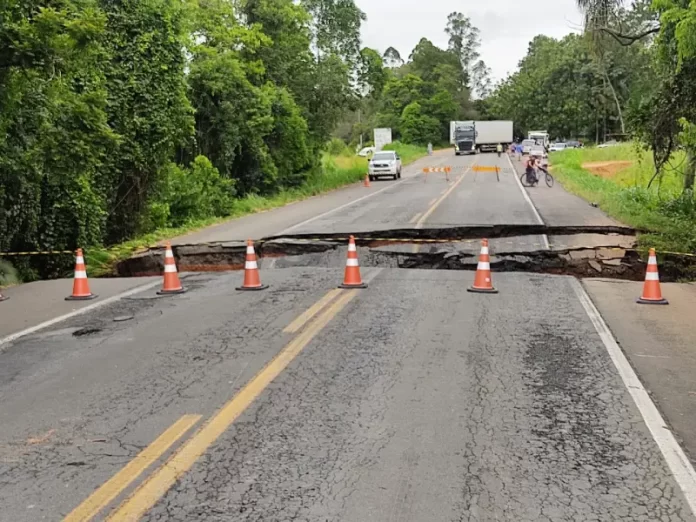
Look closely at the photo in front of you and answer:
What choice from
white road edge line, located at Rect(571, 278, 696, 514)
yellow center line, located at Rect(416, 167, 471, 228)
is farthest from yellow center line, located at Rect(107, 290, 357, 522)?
yellow center line, located at Rect(416, 167, 471, 228)

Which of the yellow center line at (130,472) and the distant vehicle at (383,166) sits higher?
the distant vehicle at (383,166)

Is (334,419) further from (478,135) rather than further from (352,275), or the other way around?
(478,135)

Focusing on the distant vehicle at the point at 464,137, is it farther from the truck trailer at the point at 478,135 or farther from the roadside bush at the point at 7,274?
the roadside bush at the point at 7,274

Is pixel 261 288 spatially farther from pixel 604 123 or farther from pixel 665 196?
pixel 604 123

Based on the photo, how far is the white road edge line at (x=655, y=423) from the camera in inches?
162

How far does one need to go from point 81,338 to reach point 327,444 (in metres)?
4.17

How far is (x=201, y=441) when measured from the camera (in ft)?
15.2

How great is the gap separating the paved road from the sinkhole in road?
409cm

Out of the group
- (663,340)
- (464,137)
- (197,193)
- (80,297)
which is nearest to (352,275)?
(80,297)

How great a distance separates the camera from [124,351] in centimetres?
706

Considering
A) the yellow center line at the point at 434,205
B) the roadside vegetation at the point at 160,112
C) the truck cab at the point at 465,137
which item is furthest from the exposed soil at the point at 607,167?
the truck cab at the point at 465,137

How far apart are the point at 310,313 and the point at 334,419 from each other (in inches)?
139

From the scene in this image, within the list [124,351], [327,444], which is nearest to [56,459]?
[327,444]

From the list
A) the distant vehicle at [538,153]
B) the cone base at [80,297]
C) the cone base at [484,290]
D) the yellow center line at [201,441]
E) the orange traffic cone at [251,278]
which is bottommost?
the cone base at [484,290]
